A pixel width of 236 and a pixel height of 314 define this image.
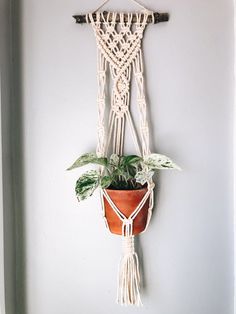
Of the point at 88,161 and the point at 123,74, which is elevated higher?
the point at 123,74

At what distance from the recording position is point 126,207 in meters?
0.81

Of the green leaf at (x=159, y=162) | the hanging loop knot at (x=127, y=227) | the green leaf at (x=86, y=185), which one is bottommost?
the hanging loop knot at (x=127, y=227)

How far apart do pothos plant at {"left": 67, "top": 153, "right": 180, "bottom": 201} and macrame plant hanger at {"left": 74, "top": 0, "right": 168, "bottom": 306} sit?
0.05 m

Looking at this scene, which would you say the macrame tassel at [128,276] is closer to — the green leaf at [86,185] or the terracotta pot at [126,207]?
the terracotta pot at [126,207]

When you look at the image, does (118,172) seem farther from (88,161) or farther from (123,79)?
(123,79)

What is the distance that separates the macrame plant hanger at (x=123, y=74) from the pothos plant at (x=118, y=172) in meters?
0.05

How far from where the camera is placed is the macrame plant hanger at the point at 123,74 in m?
0.86

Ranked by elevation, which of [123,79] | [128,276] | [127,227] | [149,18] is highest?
[149,18]

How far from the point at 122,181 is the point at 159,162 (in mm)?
143
